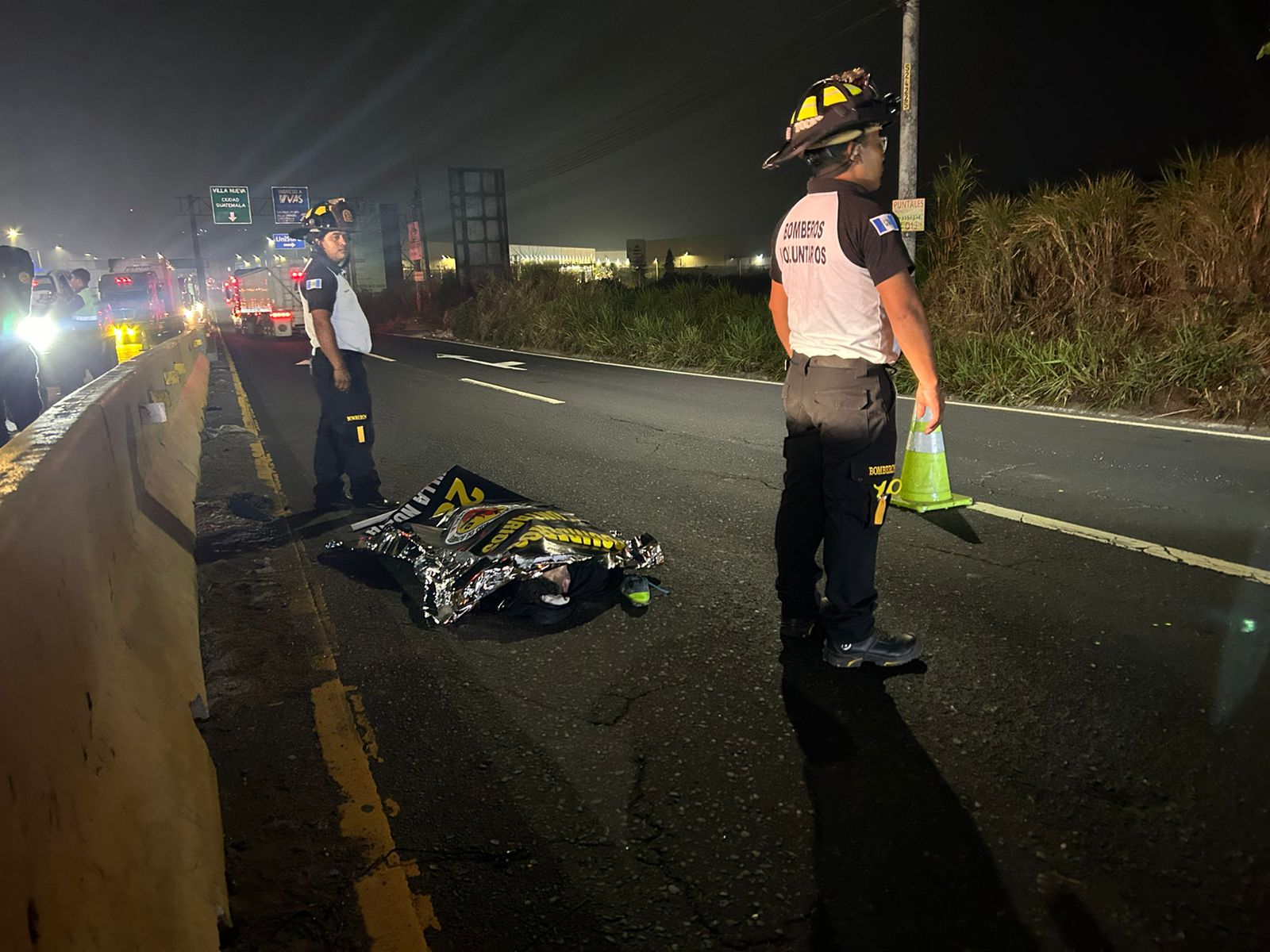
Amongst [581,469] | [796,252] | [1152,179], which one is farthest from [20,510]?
[1152,179]

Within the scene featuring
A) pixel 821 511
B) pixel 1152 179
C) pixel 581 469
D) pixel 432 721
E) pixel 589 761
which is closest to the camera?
pixel 589 761

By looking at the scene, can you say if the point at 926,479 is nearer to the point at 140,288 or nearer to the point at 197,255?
the point at 140,288

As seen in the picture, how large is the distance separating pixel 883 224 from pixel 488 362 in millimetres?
16196

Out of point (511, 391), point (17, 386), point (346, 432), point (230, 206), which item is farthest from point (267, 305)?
point (346, 432)

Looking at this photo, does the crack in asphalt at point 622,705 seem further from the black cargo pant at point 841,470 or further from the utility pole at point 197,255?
the utility pole at point 197,255

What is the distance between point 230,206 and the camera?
1934 inches

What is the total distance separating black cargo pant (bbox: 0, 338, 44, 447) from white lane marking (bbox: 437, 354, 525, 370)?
951cm

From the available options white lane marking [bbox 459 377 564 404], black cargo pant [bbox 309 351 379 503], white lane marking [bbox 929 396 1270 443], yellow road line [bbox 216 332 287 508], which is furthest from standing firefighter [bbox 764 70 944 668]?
→ white lane marking [bbox 459 377 564 404]

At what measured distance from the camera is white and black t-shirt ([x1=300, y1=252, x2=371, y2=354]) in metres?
5.71

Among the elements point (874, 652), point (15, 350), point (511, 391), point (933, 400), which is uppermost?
point (15, 350)

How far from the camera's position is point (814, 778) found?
268 centimetres

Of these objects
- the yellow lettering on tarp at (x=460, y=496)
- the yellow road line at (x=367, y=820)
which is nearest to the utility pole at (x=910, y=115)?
the yellow lettering on tarp at (x=460, y=496)

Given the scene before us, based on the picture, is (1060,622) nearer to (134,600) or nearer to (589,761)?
(589,761)

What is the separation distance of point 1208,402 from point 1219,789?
24.7ft
